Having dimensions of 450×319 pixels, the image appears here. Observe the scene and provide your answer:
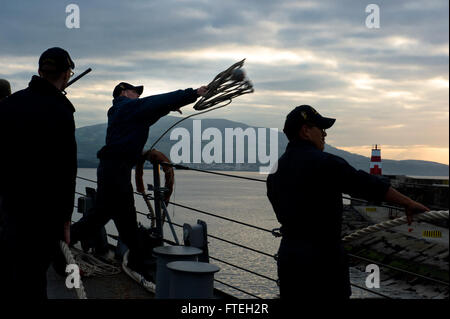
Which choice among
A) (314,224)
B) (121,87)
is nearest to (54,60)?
(314,224)

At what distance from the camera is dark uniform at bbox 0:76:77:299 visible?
2279 millimetres

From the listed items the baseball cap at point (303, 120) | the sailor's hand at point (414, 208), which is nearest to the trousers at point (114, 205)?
the baseball cap at point (303, 120)

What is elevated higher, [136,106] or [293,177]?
[136,106]

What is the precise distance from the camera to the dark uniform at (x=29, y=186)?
228cm

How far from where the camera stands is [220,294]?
163 inches

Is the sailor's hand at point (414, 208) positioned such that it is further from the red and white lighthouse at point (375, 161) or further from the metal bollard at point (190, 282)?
the red and white lighthouse at point (375, 161)

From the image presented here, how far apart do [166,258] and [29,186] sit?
1394 mm

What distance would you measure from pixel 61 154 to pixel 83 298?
105 cm

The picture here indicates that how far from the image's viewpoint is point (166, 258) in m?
3.42

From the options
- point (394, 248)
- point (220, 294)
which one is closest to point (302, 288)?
point (220, 294)

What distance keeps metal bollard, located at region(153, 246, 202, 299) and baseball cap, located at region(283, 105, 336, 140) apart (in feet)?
4.62

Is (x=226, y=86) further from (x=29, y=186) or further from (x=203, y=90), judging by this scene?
(x=29, y=186)
